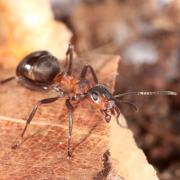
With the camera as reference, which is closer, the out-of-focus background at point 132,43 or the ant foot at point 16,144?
the ant foot at point 16,144

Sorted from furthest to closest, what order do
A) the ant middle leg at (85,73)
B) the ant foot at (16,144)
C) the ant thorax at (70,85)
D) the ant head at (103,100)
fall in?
the ant thorax at (70,85), the ant middle leg at (85,73), the ant head at (103,100), the ant foot at (16,144)

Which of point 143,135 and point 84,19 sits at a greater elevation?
point 84,19

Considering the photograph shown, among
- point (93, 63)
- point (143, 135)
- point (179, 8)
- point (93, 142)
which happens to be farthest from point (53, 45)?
point (179, 8)

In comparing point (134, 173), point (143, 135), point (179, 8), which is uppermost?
point (134, 173)

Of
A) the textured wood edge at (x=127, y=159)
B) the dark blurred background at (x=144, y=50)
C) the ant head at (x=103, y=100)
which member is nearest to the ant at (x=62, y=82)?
the ant head at (x=103, y=100)


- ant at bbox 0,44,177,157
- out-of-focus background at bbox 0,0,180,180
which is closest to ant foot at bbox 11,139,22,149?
ant at bbox 0,44,177,157

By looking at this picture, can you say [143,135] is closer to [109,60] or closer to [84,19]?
[109,60]

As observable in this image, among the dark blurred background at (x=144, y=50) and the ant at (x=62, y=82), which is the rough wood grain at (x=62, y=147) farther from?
the dark blurred background at (x=144, y=50)
